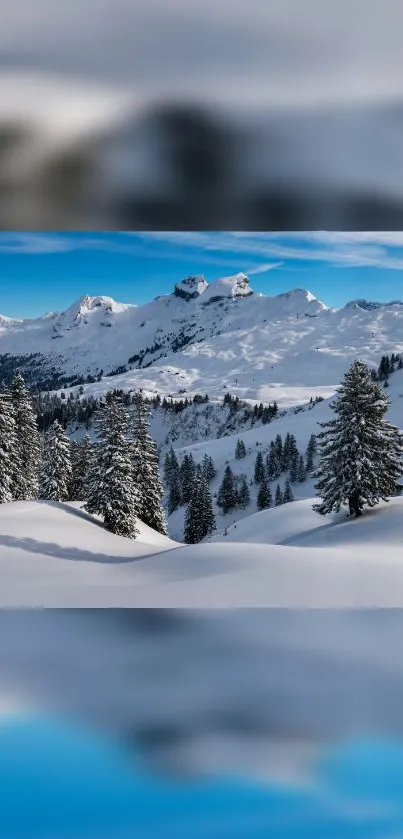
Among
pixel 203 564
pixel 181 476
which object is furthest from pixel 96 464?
pixel 181 476

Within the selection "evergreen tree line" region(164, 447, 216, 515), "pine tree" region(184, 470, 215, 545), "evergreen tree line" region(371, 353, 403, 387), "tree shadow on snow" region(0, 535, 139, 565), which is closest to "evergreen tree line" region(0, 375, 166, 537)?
"tree shadow on snow" region(0, 535, 139, 565)

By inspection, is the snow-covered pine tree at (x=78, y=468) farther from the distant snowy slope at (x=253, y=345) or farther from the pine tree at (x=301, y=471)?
the distant snowy slope at (x=253, y=345)

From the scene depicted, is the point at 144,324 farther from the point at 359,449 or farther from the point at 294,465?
the point at 359,449

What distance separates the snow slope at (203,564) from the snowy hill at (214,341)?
2933 inches

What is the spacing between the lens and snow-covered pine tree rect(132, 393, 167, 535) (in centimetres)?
1634

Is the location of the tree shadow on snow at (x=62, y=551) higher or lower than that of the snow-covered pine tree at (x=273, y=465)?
higher

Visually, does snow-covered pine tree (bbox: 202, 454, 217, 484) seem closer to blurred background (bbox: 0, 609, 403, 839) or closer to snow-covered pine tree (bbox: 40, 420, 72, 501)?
snow-covered pine tree (bbox: 40, 420, 72, 501)

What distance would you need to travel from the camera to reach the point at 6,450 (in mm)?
14617

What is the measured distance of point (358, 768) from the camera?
557mm

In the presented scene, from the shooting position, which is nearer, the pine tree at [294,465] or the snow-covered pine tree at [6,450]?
the snow-covered pine tree at [6,450]

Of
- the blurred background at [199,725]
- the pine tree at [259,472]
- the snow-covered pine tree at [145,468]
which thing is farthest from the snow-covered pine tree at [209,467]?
the blurred background at [199,725]
